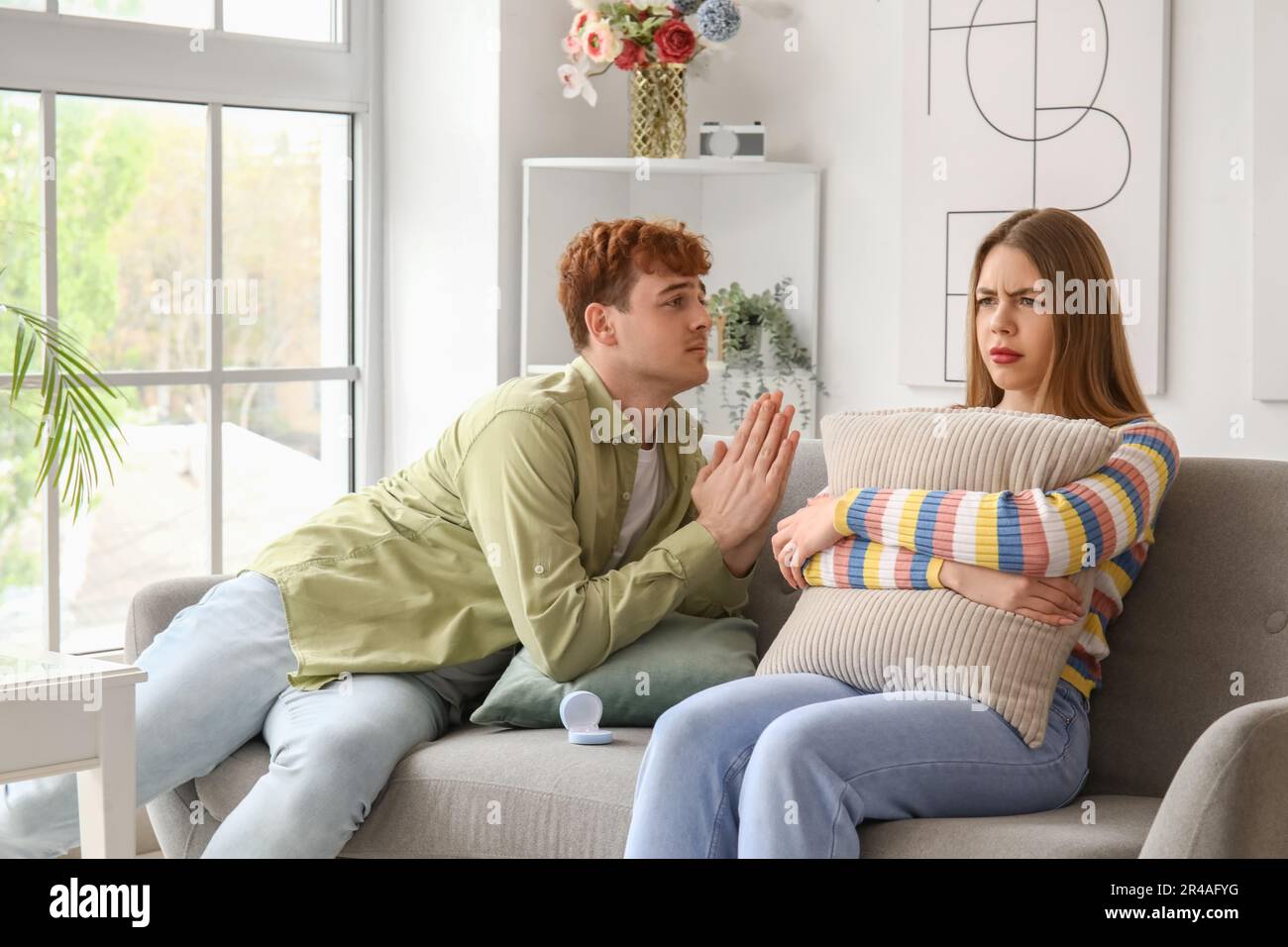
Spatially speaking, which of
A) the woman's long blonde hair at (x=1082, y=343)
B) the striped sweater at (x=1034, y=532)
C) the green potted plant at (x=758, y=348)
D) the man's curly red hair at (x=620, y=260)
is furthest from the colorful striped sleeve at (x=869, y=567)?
the green potted plant at (x=758, y=348)

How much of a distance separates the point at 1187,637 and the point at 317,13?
2393 mm

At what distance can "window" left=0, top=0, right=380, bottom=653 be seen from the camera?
3.08 meters

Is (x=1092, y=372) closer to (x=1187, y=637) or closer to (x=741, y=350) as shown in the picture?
(x=1187, y=637)

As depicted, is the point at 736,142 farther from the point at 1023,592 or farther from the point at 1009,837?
the point at 1009,837

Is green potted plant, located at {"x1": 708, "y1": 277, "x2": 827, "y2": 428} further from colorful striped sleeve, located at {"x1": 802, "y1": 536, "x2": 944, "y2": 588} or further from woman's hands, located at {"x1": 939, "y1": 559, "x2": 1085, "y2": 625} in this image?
woman's hands, located at {"x1": 939, "y1": 559, "x2": 1085, "y2": 625}

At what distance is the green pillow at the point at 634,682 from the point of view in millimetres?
2303

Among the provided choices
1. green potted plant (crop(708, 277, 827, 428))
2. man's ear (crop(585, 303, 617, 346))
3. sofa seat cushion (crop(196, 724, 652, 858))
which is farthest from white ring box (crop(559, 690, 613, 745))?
green potted plant (crop(708, 277, 827, 428))

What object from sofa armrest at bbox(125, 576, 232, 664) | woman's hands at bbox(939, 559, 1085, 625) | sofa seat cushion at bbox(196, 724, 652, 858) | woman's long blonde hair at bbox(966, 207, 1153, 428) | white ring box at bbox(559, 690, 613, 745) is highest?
woman's long blonde hair at bbox(966, 207, 1153, 428)

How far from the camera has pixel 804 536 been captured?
2.19 metres

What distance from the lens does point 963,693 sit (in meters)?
1.93

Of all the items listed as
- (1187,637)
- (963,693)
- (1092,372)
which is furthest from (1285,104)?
(963,693)

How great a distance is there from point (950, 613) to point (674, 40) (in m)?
1.78

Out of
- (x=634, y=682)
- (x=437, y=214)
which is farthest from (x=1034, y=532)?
(x=437, y=214)

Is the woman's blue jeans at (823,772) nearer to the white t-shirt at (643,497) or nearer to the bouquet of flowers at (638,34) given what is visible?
the white t-shirt at (643,497)
